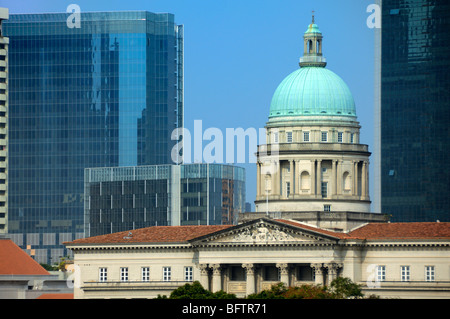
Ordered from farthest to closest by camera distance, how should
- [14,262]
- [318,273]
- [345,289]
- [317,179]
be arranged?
[317,179], [14,262], [318,273], [345,289]

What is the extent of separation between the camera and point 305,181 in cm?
16588

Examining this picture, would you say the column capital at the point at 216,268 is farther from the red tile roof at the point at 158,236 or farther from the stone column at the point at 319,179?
the stone column at the point at 319,179

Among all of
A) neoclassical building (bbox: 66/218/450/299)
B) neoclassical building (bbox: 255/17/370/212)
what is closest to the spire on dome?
neoclassical building (bbox: 255/17/370/212)

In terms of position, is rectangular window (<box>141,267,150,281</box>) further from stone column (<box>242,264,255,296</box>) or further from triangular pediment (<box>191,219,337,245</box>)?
stone column (<box>242,264,255,296</box>)

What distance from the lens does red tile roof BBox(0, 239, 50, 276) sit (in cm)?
15812

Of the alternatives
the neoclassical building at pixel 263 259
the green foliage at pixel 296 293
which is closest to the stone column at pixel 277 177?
the neoclassical building at pixel 263 259

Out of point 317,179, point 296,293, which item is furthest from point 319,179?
point 296,293

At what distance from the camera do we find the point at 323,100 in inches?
6609

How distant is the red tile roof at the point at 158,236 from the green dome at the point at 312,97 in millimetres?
18907

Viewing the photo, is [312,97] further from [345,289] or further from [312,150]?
[345,289]

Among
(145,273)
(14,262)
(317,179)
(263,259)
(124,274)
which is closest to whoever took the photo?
(263,259)

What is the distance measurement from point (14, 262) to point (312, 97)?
41.3 m
